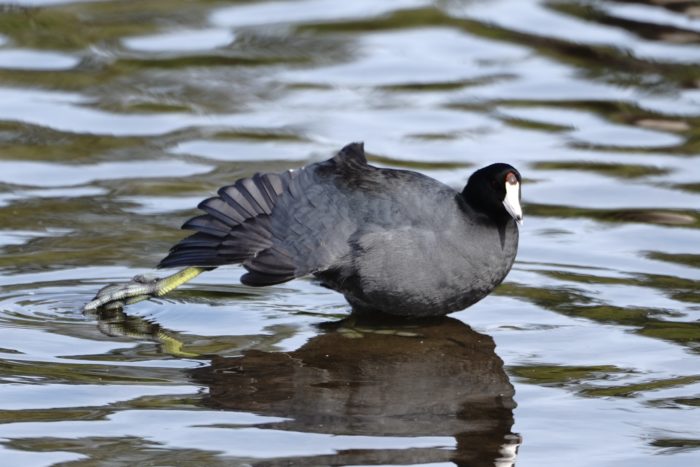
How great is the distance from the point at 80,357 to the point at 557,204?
3001 millimetres

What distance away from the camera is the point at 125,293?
5.77m

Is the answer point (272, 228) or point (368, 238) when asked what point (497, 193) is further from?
point (272, 228)

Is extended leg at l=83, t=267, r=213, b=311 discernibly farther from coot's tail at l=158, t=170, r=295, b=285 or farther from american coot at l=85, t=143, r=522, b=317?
coot's tail at l=158, t=170, r=295, b=285

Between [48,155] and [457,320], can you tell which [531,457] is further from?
[48,155]

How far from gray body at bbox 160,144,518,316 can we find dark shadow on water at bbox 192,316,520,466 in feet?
0.50

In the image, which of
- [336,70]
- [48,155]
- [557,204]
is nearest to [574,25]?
[336,70]

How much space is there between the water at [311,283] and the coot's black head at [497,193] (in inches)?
16.5

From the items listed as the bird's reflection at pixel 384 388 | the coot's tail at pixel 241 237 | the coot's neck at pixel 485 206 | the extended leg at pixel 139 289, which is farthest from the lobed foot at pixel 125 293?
the coot's neck at pixel 485 206

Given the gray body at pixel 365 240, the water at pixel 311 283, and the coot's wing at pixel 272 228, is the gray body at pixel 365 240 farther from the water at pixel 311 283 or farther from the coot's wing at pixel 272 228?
the water at pixel 311 283

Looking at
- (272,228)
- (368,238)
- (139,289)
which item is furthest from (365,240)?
(139,289)

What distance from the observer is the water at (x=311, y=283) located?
457cm

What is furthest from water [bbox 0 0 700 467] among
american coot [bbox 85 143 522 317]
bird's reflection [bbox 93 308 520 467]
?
american coot [bbox 85 143 522 317]

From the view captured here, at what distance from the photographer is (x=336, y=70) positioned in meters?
9.78

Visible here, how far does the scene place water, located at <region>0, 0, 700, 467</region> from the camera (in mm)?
4566
